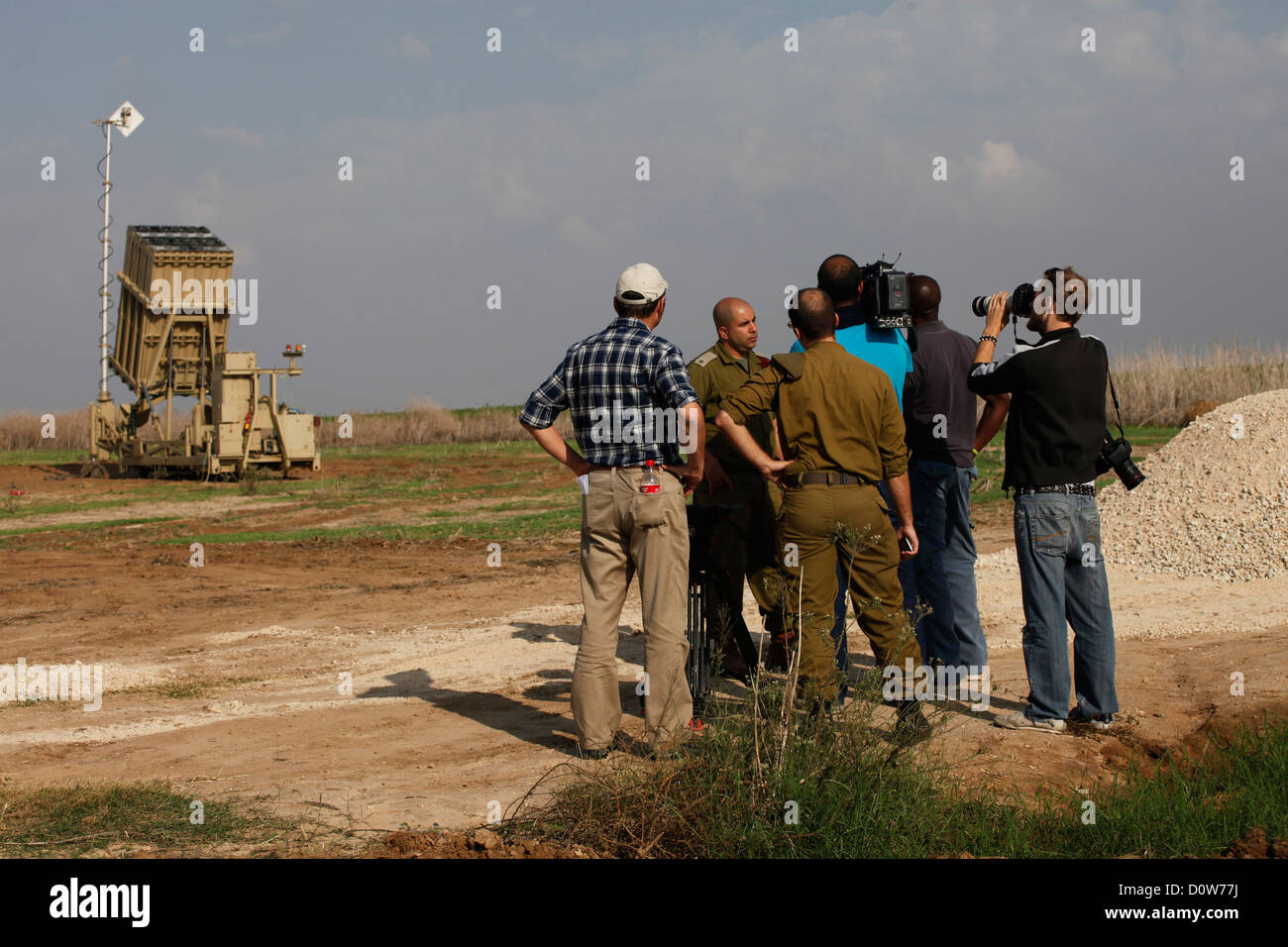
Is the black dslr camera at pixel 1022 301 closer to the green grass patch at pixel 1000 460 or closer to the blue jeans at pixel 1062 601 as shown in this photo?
the blue jeans at pixel 1062 601

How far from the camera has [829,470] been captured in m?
5.53

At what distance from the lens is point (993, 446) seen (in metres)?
27.4

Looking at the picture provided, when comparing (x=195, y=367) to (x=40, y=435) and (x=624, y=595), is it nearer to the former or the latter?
(x=40, y=435)

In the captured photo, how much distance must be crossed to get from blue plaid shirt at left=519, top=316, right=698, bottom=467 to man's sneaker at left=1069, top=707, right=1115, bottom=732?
8.47 ft

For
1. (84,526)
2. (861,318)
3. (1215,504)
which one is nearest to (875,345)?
(861,318)

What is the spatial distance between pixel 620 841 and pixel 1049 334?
11.1 feet

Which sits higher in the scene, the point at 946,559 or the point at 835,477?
the point at 835,477

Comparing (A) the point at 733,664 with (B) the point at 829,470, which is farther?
(A) the point at 733,664

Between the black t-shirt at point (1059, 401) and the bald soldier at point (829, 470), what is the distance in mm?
709

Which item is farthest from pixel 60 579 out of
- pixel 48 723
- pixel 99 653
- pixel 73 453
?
pixel 73 453

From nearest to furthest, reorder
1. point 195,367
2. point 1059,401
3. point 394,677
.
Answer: point 1059,401 < point 394,677 < point 195,367

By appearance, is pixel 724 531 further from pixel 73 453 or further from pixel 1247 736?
pixel 73 453

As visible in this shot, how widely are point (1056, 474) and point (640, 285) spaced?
230cm
